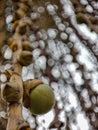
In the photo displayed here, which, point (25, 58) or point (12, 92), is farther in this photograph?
point (25, 58)

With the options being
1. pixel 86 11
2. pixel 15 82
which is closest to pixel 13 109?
pixel 15 82

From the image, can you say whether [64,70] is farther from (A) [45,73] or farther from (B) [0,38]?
(B) [0,38]

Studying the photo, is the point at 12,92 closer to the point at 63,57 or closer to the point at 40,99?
the point at 40,99

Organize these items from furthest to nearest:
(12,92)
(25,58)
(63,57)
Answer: (63,57) < (25,58) < (12,92)

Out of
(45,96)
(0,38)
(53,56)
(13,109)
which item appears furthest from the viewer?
(53,56)

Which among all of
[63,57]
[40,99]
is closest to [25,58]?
[40,99]

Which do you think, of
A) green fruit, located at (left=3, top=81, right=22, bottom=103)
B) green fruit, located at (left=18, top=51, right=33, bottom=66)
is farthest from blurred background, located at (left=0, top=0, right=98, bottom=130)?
green fruit, located at (left=3, top=81, right=22, bottom=103)

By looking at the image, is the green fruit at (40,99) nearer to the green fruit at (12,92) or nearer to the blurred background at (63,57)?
the green fruit at (12,92)

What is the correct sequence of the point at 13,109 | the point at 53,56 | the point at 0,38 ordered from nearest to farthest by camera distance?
the point at 13,109
the point at 0,38
the point at 53,56

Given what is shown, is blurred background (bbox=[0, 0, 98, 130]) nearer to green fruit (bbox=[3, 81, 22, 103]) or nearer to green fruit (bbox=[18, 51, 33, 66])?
green fruit (bbox=[18, 51, 33, 66])
